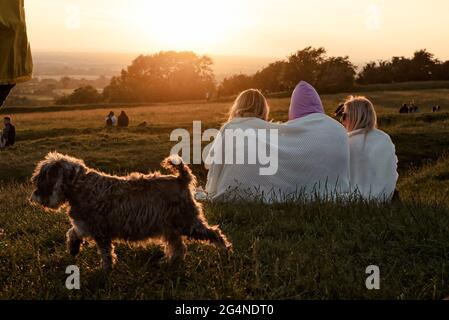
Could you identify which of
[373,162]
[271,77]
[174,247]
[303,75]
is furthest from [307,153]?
[271,77]

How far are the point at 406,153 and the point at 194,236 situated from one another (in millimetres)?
17495

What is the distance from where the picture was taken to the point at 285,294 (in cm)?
446

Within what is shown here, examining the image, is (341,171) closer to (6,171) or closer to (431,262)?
(431,262)

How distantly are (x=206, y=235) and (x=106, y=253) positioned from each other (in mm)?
995

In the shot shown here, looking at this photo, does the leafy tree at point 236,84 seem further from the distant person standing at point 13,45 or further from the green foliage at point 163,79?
the distant person standing at point 13,45

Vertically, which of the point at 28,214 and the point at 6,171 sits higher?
the point at 28,214

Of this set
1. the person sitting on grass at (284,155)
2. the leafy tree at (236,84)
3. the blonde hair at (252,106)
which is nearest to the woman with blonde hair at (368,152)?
the person sitting on grass at (284,155)

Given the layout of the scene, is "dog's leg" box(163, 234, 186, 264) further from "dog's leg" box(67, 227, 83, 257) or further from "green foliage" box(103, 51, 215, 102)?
"green foliage" box(103, 51, 215, 102)

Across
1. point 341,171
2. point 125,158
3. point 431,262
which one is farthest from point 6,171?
point 431,262

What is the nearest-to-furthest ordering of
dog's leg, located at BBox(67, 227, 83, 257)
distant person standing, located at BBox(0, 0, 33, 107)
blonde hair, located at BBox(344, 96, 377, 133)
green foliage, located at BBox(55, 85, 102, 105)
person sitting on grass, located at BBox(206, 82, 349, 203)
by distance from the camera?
distant person standing, located at BBox(0, 0, 33, 107), dog's leg, located at BBox(67, 227, 83, 257), person sitting on grass, located at BBox(206, 82, 349, 203), blonde hair, located at BBox(344, 96, 377, 133), green foliage, located at BBox(55, 85, 102, 105)

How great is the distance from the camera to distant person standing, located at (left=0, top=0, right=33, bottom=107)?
4.24 metres

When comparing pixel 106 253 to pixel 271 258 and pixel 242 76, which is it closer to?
pixel 271 258

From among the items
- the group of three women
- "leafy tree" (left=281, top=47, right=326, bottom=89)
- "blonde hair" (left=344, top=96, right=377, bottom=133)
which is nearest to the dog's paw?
the group of three women

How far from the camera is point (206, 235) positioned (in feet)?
17.2
